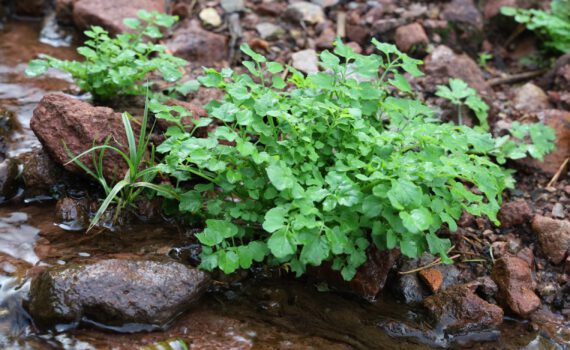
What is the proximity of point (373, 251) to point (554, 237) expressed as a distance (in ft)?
3.83

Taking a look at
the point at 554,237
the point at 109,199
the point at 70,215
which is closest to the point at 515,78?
the point at 554,237

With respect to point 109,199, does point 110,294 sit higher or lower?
lower

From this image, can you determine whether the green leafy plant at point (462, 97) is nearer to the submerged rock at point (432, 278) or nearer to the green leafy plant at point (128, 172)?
the submerged rock at point (432, 278)

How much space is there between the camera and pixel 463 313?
3205 millimetres

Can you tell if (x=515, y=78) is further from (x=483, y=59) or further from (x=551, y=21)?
(x=551, y=21)

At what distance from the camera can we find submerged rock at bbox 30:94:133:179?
3436 millimetres

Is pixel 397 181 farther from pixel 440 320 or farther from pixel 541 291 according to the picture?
pixel 541 291

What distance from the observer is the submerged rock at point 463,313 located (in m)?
3.19

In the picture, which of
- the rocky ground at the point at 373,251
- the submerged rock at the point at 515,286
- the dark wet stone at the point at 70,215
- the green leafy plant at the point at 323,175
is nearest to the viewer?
the green leafy plant at the point at 323,175

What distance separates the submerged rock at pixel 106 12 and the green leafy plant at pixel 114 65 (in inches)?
33.6

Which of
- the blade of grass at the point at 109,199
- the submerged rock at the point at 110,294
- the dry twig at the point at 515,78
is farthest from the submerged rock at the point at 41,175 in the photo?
the dry twig at the point at 515,78

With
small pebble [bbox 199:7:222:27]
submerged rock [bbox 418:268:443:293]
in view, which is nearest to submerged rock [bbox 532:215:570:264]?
submerged rock [bbox 418:268:443:293]

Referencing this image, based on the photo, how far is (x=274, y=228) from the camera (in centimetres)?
271

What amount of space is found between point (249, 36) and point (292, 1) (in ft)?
1.97
